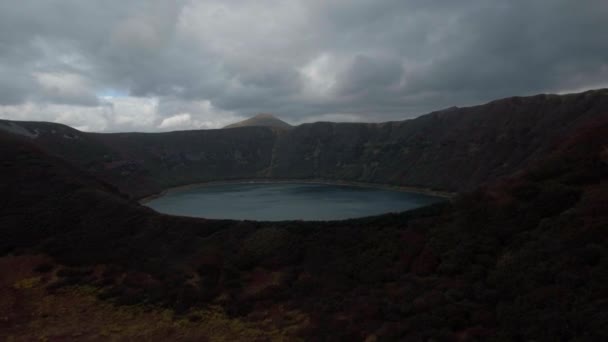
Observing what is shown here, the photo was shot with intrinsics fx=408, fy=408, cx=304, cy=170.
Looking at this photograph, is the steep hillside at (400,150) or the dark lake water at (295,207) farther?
the steep hillside at (400,150)

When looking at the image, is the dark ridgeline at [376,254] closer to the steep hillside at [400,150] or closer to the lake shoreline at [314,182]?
the steep hillside at [400,150]

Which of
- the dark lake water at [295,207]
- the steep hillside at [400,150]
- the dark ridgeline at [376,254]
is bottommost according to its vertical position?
the dark lake water at [295,207]

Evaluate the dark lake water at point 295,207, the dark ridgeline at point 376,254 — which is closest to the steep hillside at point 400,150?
the dark lake water at point 295,207

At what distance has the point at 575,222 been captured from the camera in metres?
21.5

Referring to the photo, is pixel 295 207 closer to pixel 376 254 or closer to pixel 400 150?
pixel 376 254

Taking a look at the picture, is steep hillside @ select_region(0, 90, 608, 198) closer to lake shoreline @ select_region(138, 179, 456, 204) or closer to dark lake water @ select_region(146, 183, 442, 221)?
lake shoreline @ select_region(138, 179, 456, 204)

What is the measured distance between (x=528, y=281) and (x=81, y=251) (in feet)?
106

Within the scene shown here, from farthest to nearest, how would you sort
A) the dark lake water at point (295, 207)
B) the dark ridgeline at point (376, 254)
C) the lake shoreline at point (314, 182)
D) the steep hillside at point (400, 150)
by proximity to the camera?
the lake shoreline at point (314, 182) → the steep hillside at point (400, 150) → the dark lake water at point (295, 207) → the dark ridgeline at point (376, 254)

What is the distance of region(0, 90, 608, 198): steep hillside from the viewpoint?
11106cm

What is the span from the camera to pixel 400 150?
16050 cm

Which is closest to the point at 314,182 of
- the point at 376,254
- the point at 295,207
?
the point at 295,207

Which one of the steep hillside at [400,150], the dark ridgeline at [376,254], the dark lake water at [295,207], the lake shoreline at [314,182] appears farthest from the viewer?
the lake shoreline at [314,182]

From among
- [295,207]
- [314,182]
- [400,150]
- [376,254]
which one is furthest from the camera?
[314,182]

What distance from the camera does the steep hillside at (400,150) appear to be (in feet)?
364
